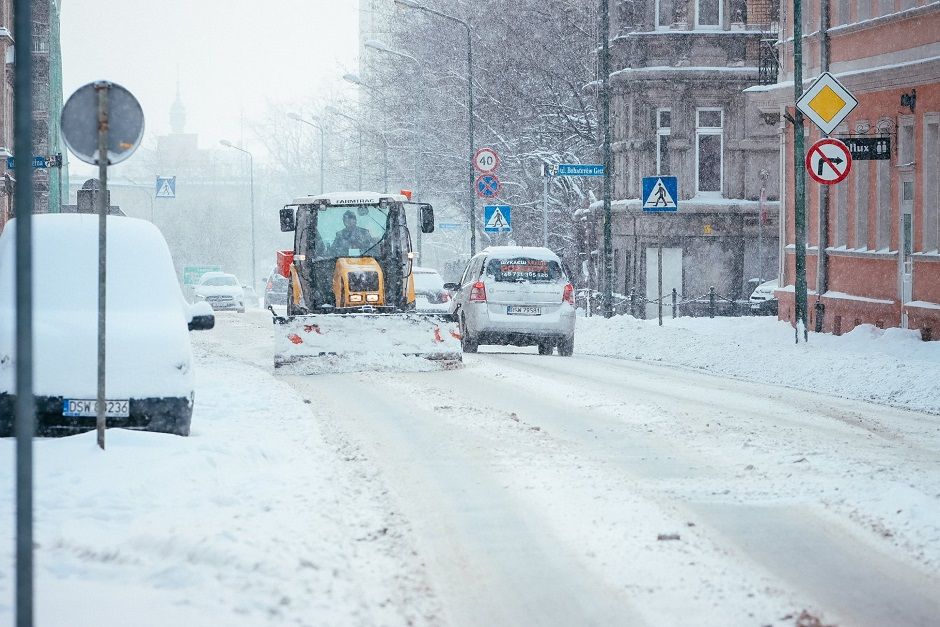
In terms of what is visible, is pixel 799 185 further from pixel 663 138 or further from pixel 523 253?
pixel 663 138

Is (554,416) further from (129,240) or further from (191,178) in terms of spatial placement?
(191,178)

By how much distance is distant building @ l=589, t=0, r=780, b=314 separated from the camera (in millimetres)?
42281

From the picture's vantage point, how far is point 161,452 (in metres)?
10.8

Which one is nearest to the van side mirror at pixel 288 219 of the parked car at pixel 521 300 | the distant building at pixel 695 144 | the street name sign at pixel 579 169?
the parked car at pixel 521 300

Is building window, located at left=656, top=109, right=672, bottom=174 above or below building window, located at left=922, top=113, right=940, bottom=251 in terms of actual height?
above

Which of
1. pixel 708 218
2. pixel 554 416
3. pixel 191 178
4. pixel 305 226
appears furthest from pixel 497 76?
pixel 191 178

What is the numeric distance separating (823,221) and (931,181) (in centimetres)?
439

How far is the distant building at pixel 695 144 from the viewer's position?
4228 cm

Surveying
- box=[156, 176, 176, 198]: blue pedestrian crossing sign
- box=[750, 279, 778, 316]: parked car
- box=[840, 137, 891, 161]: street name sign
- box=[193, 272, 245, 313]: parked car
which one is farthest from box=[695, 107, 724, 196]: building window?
box=[156, 176, 176, 198]: blue pedestrian crossing sign

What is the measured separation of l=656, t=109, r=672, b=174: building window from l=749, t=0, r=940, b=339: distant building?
10.3 m

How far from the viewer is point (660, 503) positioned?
947 centimetres

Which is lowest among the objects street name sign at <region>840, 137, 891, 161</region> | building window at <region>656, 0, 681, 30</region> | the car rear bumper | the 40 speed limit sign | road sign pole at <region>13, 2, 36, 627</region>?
the car rear bumper

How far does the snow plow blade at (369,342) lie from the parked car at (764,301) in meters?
21.3

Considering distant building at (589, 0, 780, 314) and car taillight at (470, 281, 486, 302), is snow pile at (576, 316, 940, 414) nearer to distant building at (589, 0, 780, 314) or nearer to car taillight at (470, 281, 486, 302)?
car taillight at (470, 281, 486, 302)
